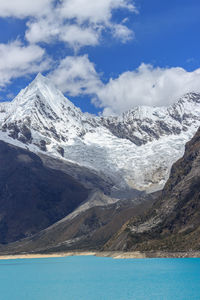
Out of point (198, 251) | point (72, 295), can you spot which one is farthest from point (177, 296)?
point (198, 251)

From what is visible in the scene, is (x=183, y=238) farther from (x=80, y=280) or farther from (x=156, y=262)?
(x=80, y=280)

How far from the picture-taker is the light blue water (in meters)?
112

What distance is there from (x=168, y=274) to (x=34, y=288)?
1404 inches

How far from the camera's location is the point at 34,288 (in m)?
131

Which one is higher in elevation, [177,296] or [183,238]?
[183,238]

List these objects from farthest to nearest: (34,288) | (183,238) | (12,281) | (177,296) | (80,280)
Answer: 1. (183,238)
2. (12,281)
3. (80,280)
4. (34,288)
5. (177,296)

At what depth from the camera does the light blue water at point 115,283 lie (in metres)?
112

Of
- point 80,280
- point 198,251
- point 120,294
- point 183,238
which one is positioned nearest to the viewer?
point 120,294

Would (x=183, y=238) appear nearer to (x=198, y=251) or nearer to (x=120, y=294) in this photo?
(x=198, y=251)

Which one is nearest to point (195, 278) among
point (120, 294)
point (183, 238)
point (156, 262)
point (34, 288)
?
point (120, 294)

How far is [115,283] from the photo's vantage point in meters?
133

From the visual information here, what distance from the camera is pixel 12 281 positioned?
154m

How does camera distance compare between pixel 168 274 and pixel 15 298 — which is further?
pixel 168 274

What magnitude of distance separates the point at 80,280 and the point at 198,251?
2021 inches
